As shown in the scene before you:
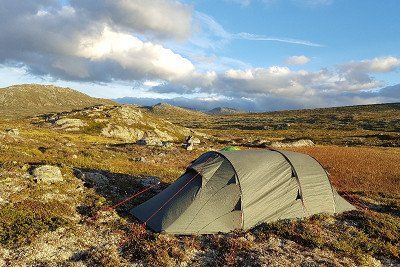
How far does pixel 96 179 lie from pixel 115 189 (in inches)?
74.8

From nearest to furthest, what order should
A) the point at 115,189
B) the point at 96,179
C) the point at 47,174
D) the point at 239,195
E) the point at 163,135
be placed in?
the point at 239,195, the point at 47,174, the point at 115,189, the point at 96,179, the point at 163,135

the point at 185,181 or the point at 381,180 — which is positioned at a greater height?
the point at 185,181

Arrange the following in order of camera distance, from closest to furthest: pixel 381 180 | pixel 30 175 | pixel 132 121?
pixel 30 175, pixel 381 180, pixel 132 121

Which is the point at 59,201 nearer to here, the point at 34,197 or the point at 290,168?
the point at 34,197

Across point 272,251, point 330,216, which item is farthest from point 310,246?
point 330,216

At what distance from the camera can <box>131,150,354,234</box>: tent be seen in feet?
58.2

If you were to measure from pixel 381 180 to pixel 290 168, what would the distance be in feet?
65.4

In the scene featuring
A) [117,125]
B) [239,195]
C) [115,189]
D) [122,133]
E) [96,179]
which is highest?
[239,195]

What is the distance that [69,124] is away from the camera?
9106 centimetres

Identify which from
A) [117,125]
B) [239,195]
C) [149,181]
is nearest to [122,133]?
[117,125]

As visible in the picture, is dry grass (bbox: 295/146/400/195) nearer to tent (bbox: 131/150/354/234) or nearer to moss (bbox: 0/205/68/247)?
tent (bbox: 131/150/354/234)

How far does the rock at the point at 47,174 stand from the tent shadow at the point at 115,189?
5.21 feet

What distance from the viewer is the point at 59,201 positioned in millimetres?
20297

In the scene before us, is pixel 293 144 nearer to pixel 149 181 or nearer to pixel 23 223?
pixel 149 181
